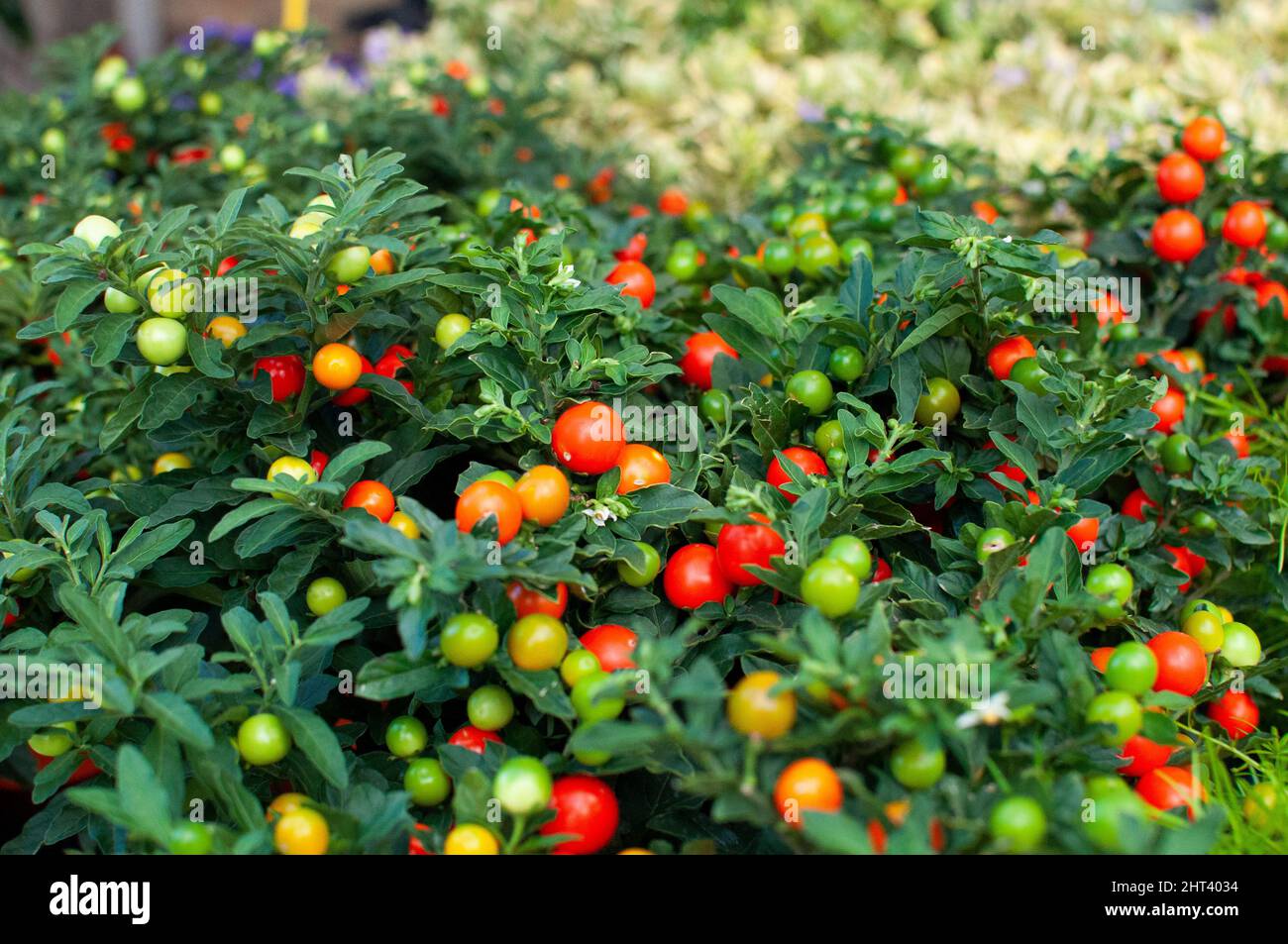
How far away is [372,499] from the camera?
1.02 m

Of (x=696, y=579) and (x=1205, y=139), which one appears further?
(x=1205, y=139)

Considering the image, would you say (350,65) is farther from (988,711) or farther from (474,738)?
(988,711)

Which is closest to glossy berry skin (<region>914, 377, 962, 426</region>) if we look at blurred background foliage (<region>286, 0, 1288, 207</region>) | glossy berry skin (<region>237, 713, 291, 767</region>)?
glossy berry skin (<region>237, 713, 291, 767</region>)

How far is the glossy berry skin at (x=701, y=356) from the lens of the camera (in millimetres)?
1327

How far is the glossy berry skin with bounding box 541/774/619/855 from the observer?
0.89 metres

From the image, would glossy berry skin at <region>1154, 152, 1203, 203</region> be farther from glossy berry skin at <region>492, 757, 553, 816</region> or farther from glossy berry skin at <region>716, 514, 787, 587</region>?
glossy berry skin at <region>492, 757, 553, 816</region>

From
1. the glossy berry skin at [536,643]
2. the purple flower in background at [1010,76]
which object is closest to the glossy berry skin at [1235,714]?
the glossy berry skin at [536,643]

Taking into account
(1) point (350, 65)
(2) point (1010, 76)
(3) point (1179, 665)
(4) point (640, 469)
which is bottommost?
(3) point (1179, 665)

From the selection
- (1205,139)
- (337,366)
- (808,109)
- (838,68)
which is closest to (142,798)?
Answer: (337,366)

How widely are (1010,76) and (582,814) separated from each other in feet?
8.75

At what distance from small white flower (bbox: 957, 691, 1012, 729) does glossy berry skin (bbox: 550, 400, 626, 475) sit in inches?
17.1

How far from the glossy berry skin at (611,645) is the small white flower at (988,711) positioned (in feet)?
1.05

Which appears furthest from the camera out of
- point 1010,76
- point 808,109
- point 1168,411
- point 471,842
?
point 1010,76

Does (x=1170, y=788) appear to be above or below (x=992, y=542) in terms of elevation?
below
